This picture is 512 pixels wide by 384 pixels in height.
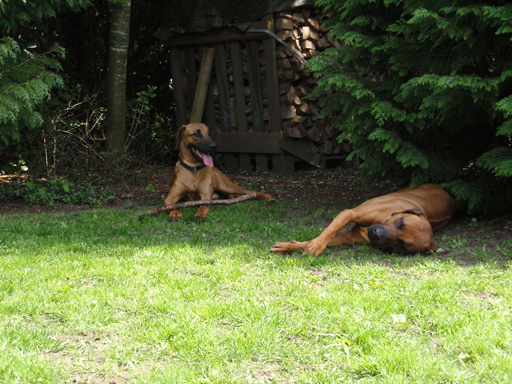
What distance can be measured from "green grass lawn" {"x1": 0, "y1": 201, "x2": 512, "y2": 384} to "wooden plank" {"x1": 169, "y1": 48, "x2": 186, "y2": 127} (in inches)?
226

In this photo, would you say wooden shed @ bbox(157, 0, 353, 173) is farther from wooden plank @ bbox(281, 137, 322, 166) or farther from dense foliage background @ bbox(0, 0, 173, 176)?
dense foliage background @ bbox(0, 0, 173, 176)

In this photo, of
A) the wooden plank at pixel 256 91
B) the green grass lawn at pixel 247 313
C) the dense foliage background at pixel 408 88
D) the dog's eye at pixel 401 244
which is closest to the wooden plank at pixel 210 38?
the wooden plank at pixel 256 91

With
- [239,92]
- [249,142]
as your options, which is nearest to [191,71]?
[239,92]

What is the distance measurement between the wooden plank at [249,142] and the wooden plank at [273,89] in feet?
0.49

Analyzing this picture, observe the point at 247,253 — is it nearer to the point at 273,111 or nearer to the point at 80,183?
the point at 80,183

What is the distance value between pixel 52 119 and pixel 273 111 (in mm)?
3722

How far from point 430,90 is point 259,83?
14.8 ft

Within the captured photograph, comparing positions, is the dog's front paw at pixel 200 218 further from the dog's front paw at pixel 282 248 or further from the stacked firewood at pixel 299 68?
the stacked firewood at pixel 299 68

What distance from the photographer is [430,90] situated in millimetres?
5328

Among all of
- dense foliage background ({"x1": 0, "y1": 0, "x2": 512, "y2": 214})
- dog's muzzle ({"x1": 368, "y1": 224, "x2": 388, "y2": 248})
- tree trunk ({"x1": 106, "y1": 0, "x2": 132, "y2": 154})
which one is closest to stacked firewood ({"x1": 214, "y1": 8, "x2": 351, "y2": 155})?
tree trunk ({"x1": 106, "y1": 0, "x2": 132, "y2": 154})

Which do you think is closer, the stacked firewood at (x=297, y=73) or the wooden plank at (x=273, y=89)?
the wooden plank at (x=273, y=89)

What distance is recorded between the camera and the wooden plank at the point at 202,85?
9.82 m

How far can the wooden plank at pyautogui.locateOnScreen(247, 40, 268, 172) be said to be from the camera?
365 inches

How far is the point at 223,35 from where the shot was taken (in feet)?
31.1
